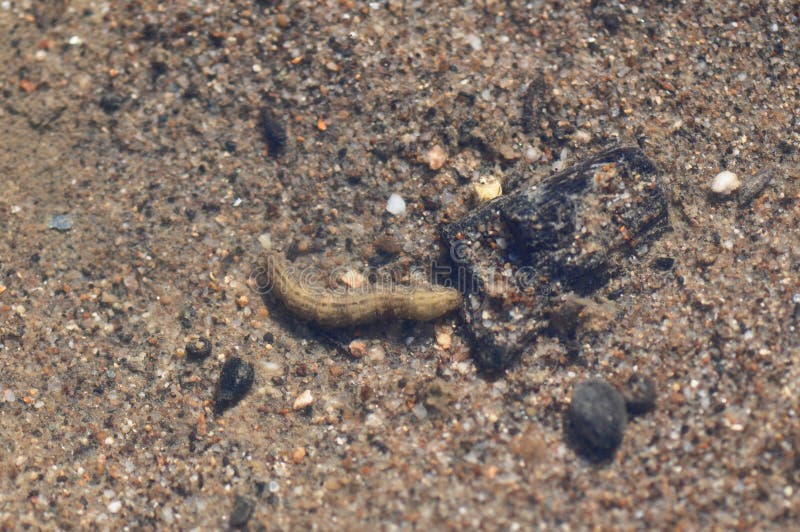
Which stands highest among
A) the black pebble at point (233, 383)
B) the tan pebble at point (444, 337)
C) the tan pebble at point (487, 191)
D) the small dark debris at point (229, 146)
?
the tan pebble at point (487, 191)

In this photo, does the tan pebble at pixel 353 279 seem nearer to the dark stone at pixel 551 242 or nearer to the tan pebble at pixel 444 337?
the tan pebble at pixel 444 337

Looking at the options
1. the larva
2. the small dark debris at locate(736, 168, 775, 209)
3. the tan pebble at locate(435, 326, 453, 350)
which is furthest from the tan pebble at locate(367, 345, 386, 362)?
the small dark debris at locate(736, 168, 775, 209)

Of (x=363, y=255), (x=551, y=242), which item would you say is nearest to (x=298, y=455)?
(x=363, y=255)

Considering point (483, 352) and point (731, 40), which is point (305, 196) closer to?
point (483, 352)

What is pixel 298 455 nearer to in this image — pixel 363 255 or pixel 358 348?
pixel 358 348

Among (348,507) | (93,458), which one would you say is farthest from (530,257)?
(93,458)

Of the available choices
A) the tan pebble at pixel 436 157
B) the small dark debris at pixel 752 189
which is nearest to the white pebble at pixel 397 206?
the tan pebble at pixel 436 157
